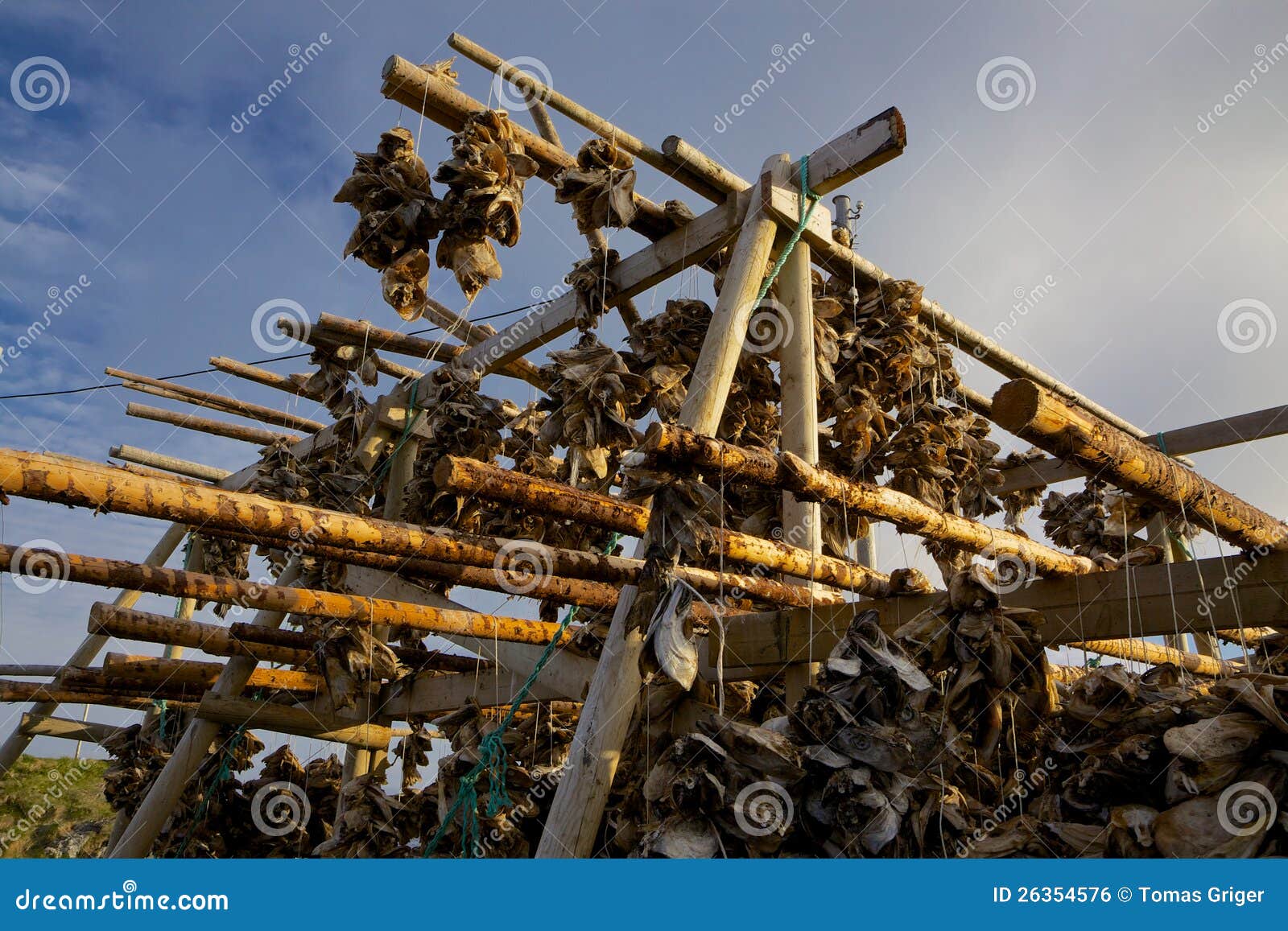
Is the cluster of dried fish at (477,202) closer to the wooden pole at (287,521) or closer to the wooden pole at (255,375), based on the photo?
the wooden pole at (287,521)

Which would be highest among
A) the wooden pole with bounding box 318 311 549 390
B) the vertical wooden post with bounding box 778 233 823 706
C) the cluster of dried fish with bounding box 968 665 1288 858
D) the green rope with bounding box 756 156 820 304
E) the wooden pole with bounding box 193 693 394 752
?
the wooden pole with bounding box 318 311 549 390

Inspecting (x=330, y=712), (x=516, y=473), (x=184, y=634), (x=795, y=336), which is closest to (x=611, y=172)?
→ (x=795, y=336)

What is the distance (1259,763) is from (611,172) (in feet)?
14.9

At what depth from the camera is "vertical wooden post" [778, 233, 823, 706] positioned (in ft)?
17.3

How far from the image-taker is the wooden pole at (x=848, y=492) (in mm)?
3195

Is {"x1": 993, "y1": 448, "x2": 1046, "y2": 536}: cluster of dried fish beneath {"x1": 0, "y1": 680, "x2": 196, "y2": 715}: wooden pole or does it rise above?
above

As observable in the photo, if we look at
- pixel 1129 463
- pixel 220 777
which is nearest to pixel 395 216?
pixel 1129 463

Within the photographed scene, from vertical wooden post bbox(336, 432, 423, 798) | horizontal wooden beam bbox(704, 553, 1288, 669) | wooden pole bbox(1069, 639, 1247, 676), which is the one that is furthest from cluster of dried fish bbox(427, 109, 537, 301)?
wooden pole bbox(1069, 639, 1247, 676)

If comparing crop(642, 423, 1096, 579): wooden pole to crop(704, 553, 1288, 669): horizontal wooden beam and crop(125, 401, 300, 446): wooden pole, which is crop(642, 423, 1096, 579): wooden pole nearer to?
crop(704, 553, 1288, 669): horizontal wooden beam

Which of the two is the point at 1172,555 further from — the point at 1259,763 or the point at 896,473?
the point at 1259,763

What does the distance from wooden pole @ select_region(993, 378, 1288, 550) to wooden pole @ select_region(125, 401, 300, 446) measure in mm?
9639

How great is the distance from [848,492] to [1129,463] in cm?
110

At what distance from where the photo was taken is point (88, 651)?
1099 cm

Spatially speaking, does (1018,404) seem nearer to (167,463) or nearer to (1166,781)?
(1166,781)
